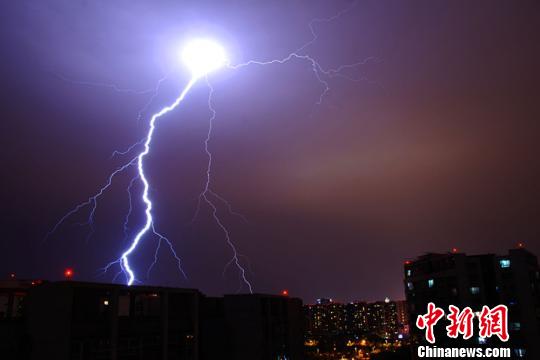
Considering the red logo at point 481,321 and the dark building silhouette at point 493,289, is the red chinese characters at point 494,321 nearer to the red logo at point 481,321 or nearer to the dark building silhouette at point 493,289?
the red logo at point 481,321

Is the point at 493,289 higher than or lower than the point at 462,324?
higher

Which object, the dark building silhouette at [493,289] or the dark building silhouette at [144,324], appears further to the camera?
the dark building silhouette at [493,289]

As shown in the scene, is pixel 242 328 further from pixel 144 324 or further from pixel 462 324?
pixel 462 324

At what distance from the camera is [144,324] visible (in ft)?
50.4

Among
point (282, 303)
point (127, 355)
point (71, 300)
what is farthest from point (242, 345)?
point (71, 300)

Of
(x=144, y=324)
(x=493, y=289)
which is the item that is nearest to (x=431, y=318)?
(x=144, y=324)

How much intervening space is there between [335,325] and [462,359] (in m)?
98.8

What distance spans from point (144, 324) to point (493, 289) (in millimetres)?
24231

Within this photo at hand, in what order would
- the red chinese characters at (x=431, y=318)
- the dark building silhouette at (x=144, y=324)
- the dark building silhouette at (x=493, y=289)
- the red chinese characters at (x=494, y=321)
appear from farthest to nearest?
the dark building silhouette at (x=493, y=289) → the red chinese characters at (x=431, y=318) → the red chinese characters at (x=494, y=321) → the dark building silhouette at (x=144, y=324)

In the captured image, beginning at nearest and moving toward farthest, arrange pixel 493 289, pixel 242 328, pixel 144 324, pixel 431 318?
pixel 144 324 < pixel 431 318 < pixel 242 328 < pixel 493 289

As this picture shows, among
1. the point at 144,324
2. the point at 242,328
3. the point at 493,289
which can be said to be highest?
the point at 493,289

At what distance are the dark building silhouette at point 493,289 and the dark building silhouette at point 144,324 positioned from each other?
39.9 ft

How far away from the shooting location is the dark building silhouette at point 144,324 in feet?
40.2

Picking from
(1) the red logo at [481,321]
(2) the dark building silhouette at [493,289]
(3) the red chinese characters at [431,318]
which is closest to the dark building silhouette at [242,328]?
(3) the red chinese characters at [431,318]
